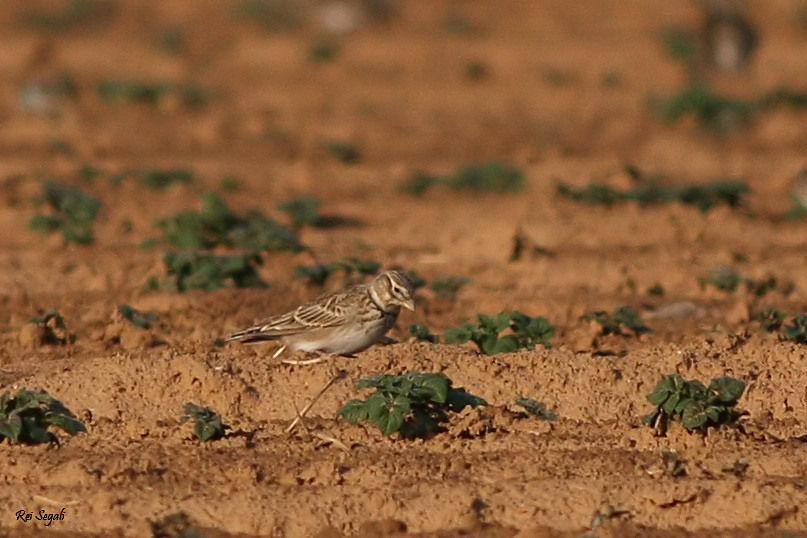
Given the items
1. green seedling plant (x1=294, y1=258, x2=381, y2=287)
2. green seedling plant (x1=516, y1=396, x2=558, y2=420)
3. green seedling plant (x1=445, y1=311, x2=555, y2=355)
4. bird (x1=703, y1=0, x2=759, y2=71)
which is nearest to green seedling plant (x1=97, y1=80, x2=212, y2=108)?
bird (x1=703, y1=0, x2=759, y2=71)

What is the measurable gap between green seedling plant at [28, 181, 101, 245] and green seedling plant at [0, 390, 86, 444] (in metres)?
6.18

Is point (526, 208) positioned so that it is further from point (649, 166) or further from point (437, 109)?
point (437, 109)

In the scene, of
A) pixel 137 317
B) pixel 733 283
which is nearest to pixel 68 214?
pixel 137 317

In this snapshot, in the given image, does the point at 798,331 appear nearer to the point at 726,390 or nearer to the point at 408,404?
the point at 726,390

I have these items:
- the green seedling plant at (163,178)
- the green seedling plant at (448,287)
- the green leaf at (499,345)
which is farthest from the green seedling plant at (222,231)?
the green leaf at (499,345)

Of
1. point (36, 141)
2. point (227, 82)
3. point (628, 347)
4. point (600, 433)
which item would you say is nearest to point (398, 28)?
point (227, 82)

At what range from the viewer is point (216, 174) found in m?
18.8

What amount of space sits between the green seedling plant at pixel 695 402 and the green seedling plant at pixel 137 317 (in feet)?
11.7

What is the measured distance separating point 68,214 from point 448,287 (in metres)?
4.19

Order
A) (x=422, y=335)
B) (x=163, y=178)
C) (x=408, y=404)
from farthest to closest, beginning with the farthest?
1. (x=163, y=178)
2. (x=422, y=335)
3. (x=408, y=404)

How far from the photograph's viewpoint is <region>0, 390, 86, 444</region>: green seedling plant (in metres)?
8.21

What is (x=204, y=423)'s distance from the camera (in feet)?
27.5

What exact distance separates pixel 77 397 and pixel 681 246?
7.46 metres

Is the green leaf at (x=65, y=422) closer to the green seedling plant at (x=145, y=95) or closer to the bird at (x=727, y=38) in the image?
the green seedling plant at (x=145, y=95)
